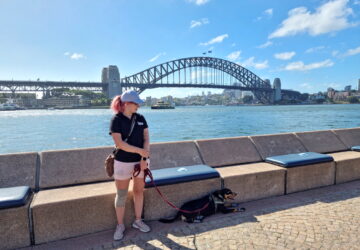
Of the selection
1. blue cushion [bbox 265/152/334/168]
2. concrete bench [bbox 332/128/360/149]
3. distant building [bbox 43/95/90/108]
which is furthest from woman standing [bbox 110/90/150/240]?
distant building [bbox 43/95/90/108]

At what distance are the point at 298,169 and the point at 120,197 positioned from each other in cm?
259

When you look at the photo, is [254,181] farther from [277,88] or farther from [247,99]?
[247,99]

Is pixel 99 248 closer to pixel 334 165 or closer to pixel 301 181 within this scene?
pixel 301 181

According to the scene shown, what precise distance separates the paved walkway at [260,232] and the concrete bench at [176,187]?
0.19 metres

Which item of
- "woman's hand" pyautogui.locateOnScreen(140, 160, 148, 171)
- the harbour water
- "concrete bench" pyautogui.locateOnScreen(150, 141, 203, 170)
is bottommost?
the harbour water

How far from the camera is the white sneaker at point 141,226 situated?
2.70m

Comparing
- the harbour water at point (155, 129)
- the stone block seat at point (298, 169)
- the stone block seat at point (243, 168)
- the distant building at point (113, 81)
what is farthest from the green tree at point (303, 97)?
the stone block seat at point (243, 168)

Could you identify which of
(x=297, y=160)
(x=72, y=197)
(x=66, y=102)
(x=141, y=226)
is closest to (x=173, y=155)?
(x=141, y=226)

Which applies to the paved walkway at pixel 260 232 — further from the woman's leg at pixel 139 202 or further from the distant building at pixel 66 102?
the distant building at pixel 66 102

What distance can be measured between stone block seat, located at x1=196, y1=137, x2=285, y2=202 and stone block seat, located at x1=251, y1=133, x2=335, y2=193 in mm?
150

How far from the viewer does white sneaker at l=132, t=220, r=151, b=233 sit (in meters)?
2.70

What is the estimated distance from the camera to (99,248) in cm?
241

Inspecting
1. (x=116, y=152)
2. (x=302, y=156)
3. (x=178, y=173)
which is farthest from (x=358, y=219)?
(x=116, y=152)

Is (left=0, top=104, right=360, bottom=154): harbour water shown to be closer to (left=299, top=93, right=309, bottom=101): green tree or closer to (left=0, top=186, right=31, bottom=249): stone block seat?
(left=0, top=186, right=31, bottom=249): stone block seat
